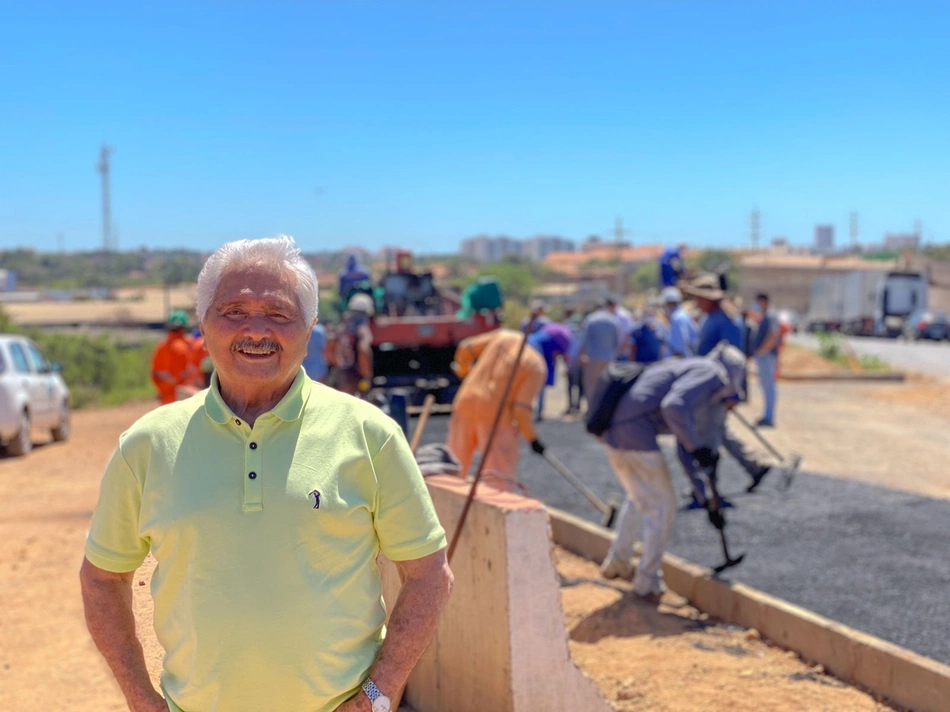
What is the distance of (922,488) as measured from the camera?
32.3 feet

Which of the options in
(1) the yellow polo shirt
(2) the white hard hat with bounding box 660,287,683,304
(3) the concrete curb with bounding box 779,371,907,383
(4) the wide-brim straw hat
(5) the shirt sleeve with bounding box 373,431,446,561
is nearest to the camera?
(1) the yellow polo shirt

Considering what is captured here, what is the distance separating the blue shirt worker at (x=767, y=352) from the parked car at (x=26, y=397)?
362 inches

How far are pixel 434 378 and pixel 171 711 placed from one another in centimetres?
1336

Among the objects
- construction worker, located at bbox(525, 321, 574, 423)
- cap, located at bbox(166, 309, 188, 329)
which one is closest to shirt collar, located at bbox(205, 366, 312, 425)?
cap, located at bbox(166, 309, 188, 329)

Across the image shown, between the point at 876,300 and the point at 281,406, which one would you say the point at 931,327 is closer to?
the point at 876,300

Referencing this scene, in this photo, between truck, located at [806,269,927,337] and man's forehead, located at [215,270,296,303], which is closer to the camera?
man's forehead, located at [215,270,296,303]

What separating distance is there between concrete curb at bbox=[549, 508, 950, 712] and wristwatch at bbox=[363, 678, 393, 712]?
10.5 feet

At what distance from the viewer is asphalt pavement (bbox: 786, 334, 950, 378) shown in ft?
85.9

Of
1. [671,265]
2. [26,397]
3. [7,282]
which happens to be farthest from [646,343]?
[7,282]

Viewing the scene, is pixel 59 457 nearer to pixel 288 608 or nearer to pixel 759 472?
pixel 759 472

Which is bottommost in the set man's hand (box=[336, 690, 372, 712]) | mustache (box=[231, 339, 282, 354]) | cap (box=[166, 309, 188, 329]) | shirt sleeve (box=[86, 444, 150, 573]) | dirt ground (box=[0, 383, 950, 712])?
dirt ground (box=[0, 383, 950, 712])

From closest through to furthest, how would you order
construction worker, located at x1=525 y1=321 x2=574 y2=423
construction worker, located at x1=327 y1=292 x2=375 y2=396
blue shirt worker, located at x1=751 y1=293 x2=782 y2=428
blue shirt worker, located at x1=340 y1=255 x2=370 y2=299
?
construction worker, located at x1=327 y1=292 x2=375 y2=396 → construction worker, located at x1=525 y1=321 x2=574 y2=423 → blue shirt worker, located at x1=751 y1=293 x2=782 y2=428 → blue shirt worker, located at x1=340 y1=255 x2=370 y2=299

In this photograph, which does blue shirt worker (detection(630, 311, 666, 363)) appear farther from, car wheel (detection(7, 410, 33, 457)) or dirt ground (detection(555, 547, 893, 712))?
car wheel (detection(7, 410, 33, 457))

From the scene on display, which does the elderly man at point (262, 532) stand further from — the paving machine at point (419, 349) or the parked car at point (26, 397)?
the paving machine at point (419, 349)
